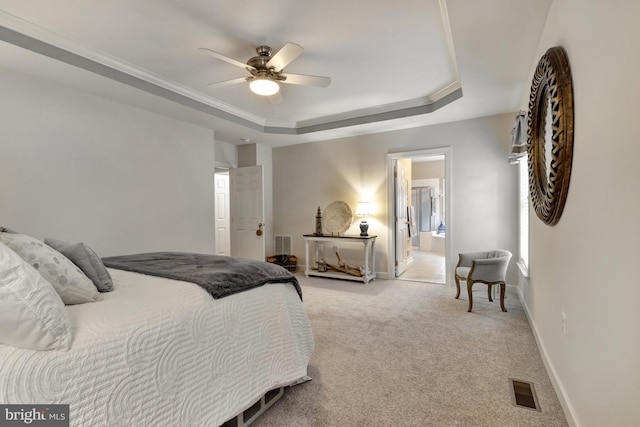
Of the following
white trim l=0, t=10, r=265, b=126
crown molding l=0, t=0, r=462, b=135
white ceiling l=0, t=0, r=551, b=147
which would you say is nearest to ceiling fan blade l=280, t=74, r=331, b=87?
white ceiling l=0, t=0, r=551, b=147

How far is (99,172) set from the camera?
3.42m

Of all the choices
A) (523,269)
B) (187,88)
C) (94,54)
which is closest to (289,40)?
(187,88)

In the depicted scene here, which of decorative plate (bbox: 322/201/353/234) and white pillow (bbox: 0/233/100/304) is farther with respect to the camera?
decorative plate (bbox: 322/201/353/234)

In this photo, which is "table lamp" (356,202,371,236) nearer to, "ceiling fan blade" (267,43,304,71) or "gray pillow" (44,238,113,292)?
"ceiling fan blade" (267,43,304,71)

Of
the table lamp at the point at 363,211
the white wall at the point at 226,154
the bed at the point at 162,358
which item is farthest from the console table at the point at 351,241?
the bed at the point at 162,358

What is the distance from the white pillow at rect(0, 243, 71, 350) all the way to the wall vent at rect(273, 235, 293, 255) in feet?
16.2

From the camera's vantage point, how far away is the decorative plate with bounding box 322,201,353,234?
17.4ft

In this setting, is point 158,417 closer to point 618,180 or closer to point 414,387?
point 414,387

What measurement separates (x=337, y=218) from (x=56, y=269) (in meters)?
4.32

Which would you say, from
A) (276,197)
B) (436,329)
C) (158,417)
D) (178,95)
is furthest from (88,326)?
(276,197)

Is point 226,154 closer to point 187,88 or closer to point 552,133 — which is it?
point 187,88

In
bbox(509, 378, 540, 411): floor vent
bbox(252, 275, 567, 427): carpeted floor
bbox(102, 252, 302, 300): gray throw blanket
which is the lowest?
bbox(509, 378, 540, 411): floor vent

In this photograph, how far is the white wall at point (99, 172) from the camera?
2.85 m

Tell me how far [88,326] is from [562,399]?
244 centimetres
